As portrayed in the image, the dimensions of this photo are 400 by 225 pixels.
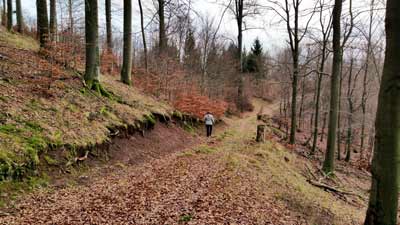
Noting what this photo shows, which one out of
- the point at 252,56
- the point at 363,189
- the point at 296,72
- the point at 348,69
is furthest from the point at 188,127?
the point at 252,56

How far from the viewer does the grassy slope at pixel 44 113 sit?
5945 millimetres

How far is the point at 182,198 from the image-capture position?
5.82 metres

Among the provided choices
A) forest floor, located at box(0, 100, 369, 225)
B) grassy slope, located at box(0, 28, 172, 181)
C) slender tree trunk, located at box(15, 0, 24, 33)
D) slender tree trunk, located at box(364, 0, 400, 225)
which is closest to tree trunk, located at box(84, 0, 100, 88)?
grassy slope, located at box(0, 28, 172, 181)

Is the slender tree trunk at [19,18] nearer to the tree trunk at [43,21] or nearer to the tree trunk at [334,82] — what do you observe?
the tree trunk at [43,21]

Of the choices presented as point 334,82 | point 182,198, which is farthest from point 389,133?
point 334,82

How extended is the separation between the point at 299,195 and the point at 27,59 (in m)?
10.2

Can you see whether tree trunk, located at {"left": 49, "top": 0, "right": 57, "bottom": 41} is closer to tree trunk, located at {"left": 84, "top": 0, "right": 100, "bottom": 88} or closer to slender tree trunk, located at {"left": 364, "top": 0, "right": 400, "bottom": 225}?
tree trunk, located at {"left": 84, "top": 0, "right": 100, "bottom": 88}

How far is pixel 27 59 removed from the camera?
10453 mm

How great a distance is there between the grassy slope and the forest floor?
3.07 feet

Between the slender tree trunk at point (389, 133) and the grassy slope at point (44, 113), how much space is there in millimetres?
6259

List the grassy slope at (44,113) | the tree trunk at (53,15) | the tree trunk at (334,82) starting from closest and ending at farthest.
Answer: the grassy slope at (44,113), the tree trunk at (334,82), the tree trunk at (53,15)

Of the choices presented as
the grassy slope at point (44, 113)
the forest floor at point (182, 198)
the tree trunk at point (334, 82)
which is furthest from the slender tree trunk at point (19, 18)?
the tree trunk at point (334, 82)

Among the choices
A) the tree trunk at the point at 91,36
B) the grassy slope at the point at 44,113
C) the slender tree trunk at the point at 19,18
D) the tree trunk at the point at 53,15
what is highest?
the slender tree trunk at the point at 19,18

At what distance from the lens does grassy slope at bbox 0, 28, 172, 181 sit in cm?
595
